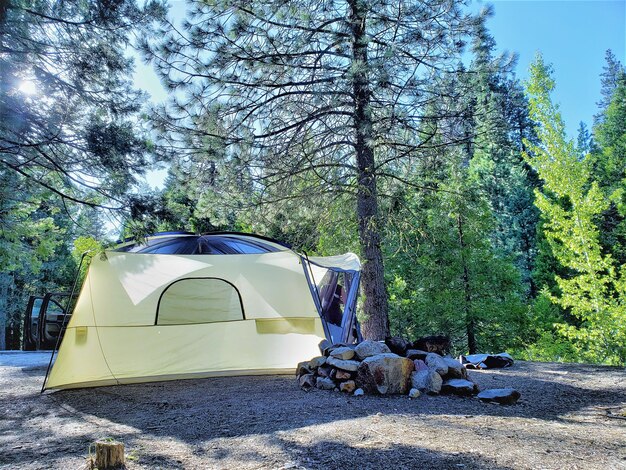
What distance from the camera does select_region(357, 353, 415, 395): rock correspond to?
13.4 ft

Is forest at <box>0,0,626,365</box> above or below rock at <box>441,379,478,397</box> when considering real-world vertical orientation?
above

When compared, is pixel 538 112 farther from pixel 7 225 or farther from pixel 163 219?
pixel 7 225

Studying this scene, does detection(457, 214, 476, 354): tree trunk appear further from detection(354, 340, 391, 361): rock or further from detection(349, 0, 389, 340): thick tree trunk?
detection(354, 340, 391, 361): rock

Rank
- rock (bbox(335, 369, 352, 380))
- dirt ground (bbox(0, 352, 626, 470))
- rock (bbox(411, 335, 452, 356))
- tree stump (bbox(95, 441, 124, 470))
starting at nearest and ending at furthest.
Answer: tree stump (bbox(95, 441, 124, 470)) < dirt ground (bbox(0, 352, 626, 470)) < rock (bbox(335, 369, 352, 380)) < rock (bbox(411, 335, 452, 356))

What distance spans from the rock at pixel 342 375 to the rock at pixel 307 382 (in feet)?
0.97

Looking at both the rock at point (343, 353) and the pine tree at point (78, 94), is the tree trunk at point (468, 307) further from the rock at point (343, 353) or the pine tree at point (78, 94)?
the pine tree at point (78, 94)

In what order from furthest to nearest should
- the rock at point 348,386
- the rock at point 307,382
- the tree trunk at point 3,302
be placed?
the tree trunk at point 3,302
the rock at point 307,382
the rock at point 348,386

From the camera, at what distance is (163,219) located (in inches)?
176

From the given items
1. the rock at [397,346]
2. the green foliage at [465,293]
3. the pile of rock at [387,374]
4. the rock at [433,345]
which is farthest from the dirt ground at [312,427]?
the green foliage at [465,293]

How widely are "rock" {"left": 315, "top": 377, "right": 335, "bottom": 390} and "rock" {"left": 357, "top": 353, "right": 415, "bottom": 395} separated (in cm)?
30

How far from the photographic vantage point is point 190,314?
18.4 ft

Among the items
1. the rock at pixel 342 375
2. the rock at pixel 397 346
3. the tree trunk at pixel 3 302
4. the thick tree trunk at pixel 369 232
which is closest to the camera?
the rock at pixel 342 375

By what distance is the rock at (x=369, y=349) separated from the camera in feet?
14.9

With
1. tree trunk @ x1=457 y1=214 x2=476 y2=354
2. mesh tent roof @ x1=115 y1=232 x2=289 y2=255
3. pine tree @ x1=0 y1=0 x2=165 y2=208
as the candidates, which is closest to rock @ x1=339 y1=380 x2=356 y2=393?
mesh tent roof @ x1=115 y1=232 x2=289 y2=255
